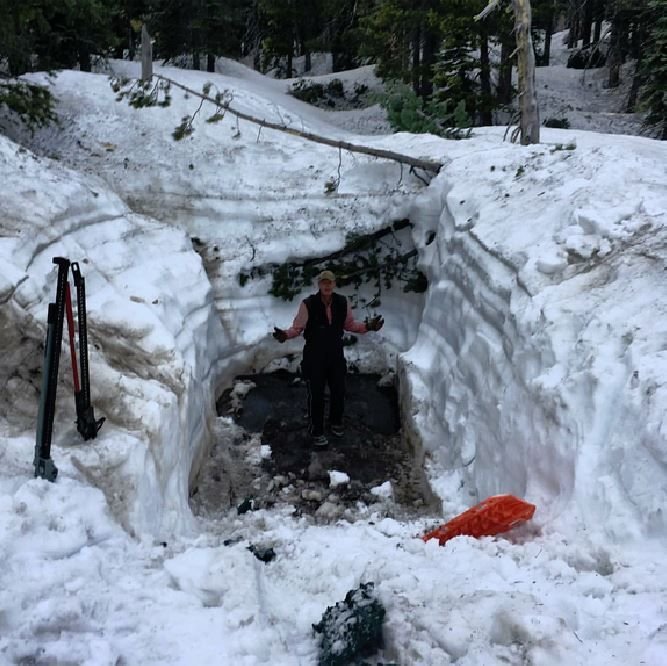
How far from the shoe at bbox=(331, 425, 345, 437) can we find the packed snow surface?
2.49 feet

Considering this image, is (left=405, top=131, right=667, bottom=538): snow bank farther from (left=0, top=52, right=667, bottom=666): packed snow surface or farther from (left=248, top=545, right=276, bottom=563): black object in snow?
(left=248, top=545, right=276, bottom=563): black object in snow

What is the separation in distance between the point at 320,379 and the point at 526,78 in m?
6.04

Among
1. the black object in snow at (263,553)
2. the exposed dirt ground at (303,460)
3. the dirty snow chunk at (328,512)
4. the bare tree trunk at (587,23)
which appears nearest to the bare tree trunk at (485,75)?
the exposed dirt ground at (303,460)

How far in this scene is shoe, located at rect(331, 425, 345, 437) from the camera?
685 cm

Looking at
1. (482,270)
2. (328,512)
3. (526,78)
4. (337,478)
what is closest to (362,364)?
(337,478)

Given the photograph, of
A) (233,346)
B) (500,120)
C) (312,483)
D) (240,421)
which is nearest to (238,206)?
(233,346)

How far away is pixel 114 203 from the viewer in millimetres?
7293

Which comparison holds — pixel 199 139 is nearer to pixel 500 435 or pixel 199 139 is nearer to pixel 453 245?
pixel 453 245

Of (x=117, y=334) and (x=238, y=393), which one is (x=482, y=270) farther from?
(x=238, y=393)

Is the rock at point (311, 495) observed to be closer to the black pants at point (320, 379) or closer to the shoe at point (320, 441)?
the shoe at point (320, 441)

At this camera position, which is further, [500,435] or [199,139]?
[199,139]

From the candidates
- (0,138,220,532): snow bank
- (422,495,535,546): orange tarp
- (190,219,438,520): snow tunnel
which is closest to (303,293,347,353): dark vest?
(190,219,438,520): snow tunnel

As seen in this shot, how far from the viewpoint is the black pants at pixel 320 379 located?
650 cm

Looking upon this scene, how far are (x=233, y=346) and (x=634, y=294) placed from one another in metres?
5.37
